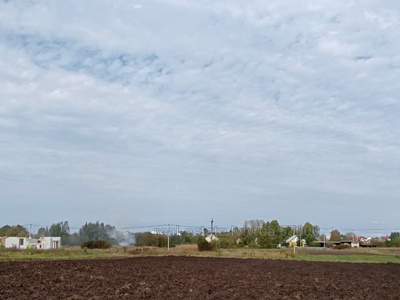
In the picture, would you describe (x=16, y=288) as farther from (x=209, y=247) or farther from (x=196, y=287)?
(x=209, y=247)

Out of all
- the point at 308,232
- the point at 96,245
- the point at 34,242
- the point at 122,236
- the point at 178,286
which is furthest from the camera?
the point at 308,232

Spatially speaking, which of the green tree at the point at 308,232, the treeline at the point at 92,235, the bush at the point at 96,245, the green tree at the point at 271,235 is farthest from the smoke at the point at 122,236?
the green tree at the point at 308,232

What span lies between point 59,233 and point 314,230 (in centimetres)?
4944

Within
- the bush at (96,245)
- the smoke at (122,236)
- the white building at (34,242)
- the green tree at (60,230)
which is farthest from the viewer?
the green tree at (60,230)

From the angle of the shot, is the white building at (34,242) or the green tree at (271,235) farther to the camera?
the green tree at (271,235)

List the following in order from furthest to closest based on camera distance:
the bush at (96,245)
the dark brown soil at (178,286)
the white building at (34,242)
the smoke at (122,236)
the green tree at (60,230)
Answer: the green tree at (60,230)
the smoke at (122,236)
the white building at (34,242)
the bush at (96,245)
the dark brown soil at (178,286)

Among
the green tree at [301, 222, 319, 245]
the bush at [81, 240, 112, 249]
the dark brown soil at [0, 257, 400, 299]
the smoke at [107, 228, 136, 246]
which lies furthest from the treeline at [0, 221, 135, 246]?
the dark brown soil at [0, 257, 400, 299]

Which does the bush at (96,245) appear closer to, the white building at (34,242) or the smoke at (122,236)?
the white building at (34,242)

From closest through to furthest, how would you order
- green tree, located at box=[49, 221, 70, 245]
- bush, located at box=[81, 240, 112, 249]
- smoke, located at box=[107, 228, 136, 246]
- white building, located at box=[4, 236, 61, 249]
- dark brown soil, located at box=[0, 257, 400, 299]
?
dark brown soil, located at box=[0, 257, 400, 299] → bush, located at box=[81, 240, 112, 249] → white building, located at box=[4, 236, 61, 249] → smoke, located at box=[107, 228, 136, 246] → green tree, located at box=[49, 221, 70, 245]

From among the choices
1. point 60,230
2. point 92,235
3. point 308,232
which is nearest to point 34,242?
point 92,235

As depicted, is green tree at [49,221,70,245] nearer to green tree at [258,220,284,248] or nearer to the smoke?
the smoke

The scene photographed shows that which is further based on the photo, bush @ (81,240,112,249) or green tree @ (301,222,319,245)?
green tree @ (301,222,319,245)

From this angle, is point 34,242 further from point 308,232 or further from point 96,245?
point 308,232

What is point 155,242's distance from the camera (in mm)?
74062
